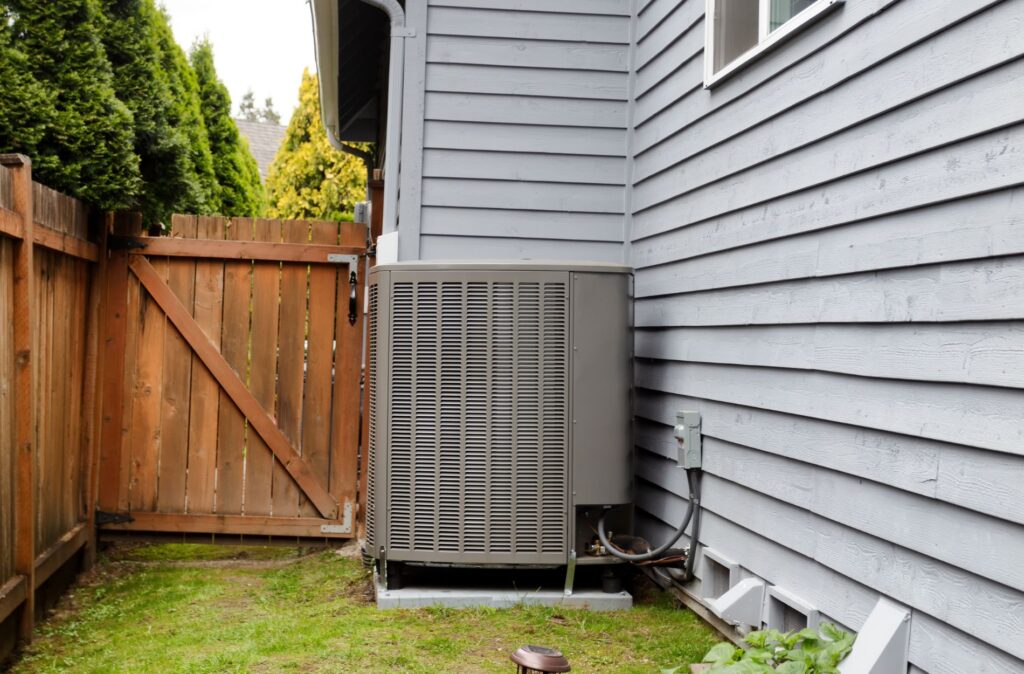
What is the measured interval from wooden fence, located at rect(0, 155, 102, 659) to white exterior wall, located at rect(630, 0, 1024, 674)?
276 cm

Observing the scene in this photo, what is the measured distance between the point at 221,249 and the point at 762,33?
11.2ft

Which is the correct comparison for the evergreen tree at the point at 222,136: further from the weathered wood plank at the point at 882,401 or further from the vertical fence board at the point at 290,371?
the weathered wood plank at the point at 882,401

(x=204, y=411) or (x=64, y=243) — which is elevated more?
(x=64, y=243)

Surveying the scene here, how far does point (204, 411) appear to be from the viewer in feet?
18.9

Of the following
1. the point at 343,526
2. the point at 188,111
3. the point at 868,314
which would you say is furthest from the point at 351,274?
the point at 188,111

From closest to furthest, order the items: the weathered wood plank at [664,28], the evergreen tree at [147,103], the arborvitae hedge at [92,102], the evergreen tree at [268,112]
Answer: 1. the weathered wood plank at [664,28]
2. the arborvitae hedge at [92,102]
3. the evergreen tree at [147,103]
4. the evergreen tree at [268,112]

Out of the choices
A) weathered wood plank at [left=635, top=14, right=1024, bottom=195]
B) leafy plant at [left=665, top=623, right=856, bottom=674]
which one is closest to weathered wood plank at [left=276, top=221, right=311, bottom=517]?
weathered wood plank at [left=635, top=14, right=1024, bottom=195]

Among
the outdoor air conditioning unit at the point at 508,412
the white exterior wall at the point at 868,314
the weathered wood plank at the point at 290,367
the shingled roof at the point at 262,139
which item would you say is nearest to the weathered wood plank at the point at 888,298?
the white exterior wall at the point at 868,314

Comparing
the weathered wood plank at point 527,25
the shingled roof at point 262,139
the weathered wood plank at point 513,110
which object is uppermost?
the shingled roof at point 262,139

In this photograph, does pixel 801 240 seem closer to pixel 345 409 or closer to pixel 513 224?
pixel 513 224

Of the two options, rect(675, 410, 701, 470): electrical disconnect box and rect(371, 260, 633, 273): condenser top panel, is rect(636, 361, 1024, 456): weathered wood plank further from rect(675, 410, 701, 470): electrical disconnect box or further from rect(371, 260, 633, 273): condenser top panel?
rect(371, 260, 633, 273): condenser top panel

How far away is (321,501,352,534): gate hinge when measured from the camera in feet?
19.1

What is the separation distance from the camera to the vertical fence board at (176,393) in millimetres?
5742

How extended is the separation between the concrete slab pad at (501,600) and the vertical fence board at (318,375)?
5.02 ft
